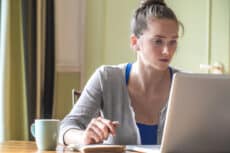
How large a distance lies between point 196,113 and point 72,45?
2294 millimetres

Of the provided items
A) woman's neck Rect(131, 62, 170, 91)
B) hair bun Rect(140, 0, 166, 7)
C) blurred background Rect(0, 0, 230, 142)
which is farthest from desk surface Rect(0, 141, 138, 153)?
blurred background Rect(0, 0, 230, 142)

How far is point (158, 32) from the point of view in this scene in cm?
179

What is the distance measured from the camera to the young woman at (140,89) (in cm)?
177

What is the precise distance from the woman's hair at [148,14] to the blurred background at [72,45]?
1.00 metres

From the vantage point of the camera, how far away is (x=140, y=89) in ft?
6.31

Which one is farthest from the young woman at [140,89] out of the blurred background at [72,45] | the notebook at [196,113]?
the blurred background at [72,45]

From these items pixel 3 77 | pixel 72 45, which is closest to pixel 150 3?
pixel 3 77

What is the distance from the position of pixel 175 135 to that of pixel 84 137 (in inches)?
15.2

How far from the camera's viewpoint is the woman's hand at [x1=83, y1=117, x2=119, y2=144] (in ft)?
4.64

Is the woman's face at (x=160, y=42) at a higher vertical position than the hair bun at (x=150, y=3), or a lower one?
lower

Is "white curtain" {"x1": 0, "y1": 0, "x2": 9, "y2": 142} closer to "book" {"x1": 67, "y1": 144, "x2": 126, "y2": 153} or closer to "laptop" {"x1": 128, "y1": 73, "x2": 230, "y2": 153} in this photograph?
"book" {"x1": 67, "y1": 144, "x2": 126, "y2": 153}

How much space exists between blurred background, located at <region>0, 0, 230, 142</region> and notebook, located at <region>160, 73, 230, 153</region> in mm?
1651

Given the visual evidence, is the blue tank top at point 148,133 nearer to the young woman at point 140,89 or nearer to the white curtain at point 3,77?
the young woman at point 140,89

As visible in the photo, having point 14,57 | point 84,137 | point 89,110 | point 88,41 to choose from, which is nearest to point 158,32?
point 89,110
